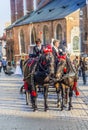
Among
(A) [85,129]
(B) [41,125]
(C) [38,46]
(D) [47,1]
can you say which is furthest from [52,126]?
(D) [47,1]

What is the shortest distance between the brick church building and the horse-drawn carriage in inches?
1178

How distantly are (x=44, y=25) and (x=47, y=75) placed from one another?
4576cm

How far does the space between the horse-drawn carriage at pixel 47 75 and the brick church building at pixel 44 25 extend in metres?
29.9

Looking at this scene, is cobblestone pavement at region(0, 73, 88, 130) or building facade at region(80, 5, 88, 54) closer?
cobblestone pavement at region(0, 73, 88, 130)

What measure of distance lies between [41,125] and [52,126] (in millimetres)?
289

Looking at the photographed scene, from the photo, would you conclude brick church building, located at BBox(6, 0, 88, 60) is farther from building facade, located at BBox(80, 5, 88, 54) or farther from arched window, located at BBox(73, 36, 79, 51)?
building facade, located at BBox(80, 5, 88, 54)

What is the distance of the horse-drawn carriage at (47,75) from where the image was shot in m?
11.0

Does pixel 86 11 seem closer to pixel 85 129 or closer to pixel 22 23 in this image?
pixel 22 23

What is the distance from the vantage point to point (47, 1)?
66.1m

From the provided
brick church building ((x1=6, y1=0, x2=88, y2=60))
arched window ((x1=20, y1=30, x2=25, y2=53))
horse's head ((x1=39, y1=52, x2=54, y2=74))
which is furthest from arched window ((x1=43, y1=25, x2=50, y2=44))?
horse's head ((x1=39, y1=52, x2=54, y2=74))

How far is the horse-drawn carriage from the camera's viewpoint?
10985 mm

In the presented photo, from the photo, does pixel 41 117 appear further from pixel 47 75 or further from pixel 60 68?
pixel 60 68

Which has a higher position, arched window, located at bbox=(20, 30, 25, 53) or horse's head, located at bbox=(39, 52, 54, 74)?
horse's head, located at bbox=(39, 52, 54, 74)

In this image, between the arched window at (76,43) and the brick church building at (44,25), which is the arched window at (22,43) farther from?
the arched window at (76,43)
